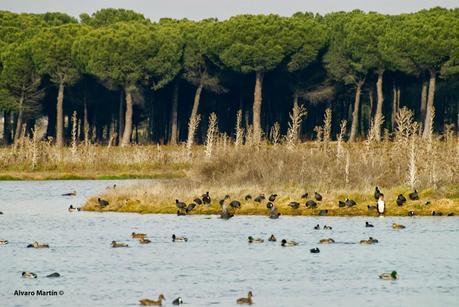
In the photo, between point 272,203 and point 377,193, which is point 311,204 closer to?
point 272,203

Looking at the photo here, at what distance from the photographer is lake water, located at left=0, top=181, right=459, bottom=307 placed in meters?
37.0

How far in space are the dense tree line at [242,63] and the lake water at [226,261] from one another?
54.6m

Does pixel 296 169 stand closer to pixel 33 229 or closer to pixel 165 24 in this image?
pixel 33 229

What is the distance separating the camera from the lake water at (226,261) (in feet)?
121

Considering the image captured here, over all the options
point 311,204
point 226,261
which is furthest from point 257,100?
point 226,261

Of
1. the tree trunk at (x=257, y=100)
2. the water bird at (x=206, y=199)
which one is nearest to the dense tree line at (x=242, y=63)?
the tree trunk at (x=257, y=100)

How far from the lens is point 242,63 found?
118m

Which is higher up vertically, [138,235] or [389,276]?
[138,235]

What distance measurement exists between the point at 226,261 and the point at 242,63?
245 ft

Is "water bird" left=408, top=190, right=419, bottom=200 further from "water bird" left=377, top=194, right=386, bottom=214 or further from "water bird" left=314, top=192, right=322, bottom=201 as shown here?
"water bird" left=314, top=192, right=322, bottom=201

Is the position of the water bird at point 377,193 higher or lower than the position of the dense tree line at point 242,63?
lower

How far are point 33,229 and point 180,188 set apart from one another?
455 inches

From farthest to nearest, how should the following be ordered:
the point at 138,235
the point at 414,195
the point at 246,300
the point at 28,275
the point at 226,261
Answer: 1. the point at 414,195
2. the point at 138,235
3. the point at 226,261
4. the point at 28,275
5. the point at 246,300

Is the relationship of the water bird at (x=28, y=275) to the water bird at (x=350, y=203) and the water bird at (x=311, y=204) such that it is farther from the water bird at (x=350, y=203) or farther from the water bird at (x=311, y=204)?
the water bird at (x=350, y=203)
